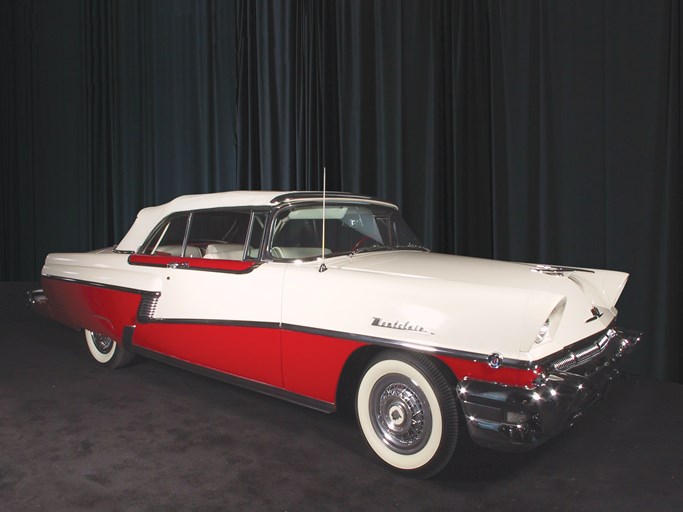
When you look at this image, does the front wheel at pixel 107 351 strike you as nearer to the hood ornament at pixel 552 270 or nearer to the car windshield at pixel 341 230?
the car windshield at pixel 341 230

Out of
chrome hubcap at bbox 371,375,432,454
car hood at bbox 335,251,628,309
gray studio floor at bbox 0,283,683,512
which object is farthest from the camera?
car hood at bbox 335,251,628,309

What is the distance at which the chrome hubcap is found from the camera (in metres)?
2.53

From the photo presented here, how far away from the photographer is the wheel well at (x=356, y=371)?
2469 mm

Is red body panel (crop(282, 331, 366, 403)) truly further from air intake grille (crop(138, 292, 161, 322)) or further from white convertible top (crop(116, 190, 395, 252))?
air intake grille (crop(138, 292, 161, 322))

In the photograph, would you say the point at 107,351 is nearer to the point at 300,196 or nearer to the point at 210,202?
the point at 210,202

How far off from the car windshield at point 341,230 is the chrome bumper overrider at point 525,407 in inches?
47.1

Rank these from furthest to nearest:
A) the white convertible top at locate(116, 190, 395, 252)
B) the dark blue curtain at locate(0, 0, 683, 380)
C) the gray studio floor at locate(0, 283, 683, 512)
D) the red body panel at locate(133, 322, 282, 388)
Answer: the dark blue curtain at locate(0, 0, 683, 380) → the white convertible top at locate(116, 190, 395, 252) → the red body panel at locate(133, 322, 282, 388) → the gray studio floor at locate(0, 283, 683, 512)

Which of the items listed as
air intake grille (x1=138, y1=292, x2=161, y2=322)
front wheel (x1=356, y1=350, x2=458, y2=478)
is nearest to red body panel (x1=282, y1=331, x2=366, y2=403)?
front wheel (x1=356, y1=350, x2=458, y2=478)

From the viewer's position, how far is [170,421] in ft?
10.6

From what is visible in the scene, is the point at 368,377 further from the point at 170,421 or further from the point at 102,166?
the point at 102,166

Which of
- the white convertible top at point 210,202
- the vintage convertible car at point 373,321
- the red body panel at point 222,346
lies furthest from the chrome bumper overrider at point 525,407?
the white convertible top at point 210,202

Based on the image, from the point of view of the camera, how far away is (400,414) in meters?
2.59

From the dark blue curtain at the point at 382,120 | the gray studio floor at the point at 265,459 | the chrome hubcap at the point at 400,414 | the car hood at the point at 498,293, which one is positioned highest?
the dark blue curtain at the point at 382,120

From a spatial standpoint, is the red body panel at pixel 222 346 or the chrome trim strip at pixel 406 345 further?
the red body panel at pixel 222 346
